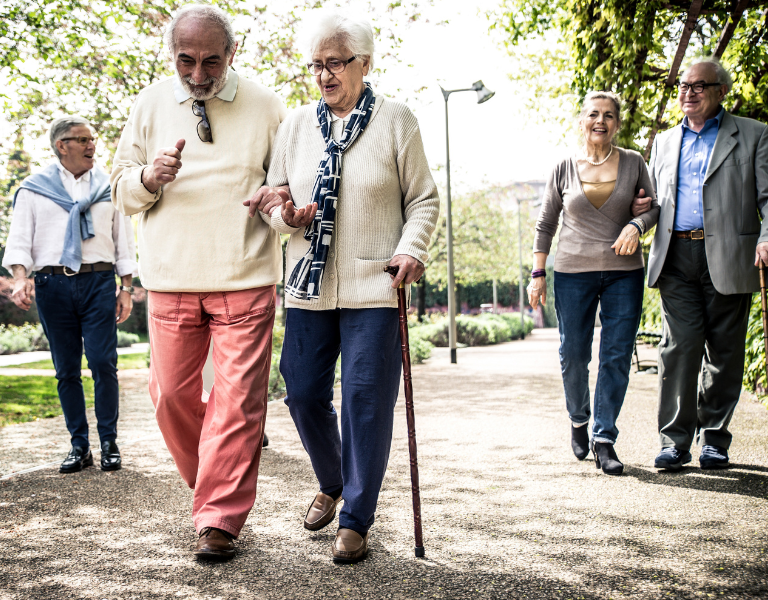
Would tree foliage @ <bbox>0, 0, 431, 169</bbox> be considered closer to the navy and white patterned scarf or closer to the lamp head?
the lamp head

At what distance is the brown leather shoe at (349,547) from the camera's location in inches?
119

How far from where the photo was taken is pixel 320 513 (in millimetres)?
3516

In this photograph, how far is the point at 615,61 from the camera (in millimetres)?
6910

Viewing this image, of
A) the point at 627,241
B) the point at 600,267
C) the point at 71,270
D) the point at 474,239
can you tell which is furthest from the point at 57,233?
the point at 474,239

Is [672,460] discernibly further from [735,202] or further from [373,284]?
[373,284]

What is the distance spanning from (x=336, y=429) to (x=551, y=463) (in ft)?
6.66

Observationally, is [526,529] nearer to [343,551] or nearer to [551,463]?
[343,551]

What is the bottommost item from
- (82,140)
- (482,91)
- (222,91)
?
(222,91)

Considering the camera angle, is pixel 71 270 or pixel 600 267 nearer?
pixel 600 267

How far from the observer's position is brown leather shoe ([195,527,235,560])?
10.0 feet

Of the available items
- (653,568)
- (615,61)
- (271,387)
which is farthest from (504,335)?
(653,568)

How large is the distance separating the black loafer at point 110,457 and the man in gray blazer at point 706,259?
341 cm

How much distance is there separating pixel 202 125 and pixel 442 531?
2.09 meters

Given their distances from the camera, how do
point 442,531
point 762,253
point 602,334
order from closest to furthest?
point 442,531
point 762,253
point 602,334
